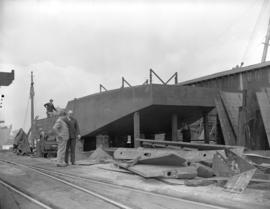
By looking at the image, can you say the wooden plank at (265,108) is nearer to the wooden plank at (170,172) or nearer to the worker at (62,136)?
the wooden plank at (170,172)

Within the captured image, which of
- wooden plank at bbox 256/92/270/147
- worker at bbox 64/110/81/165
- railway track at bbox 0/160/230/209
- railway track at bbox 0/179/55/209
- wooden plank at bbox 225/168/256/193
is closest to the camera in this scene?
railway track at bbox 0/160/230/209

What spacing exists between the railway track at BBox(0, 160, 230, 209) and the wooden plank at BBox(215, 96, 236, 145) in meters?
8.63

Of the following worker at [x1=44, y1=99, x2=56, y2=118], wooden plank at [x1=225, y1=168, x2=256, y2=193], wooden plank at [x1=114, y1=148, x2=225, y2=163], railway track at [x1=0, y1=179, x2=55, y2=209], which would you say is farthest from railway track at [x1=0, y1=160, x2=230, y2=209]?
worker at [x1=44, y1=99, x2=56, y2=118]

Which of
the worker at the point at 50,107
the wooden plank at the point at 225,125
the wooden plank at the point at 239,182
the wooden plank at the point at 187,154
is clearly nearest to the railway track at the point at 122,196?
the wooden plank at the point at 239,182

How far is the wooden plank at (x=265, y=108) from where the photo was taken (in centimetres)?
1492

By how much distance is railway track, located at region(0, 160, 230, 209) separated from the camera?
6.90 metres

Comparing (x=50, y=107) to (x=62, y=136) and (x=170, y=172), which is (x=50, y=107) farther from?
(x=170, y=172)

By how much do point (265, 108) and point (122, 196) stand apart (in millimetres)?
9438

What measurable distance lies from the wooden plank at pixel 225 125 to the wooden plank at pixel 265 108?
2.35 meters

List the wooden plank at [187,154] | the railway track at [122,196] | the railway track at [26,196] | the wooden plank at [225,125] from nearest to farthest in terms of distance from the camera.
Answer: the railway track at [122,196] → the railway track at [26,196] → the wooden plank at [187,154] → the wooden plank at [225,125]

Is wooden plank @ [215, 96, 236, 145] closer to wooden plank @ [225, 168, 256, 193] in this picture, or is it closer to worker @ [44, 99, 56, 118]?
wooden plank @ [225, 168, 256, 193]

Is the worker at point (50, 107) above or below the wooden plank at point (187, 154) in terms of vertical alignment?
above

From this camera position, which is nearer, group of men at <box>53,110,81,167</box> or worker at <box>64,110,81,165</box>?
group of men at <box>53,110,81,167</box>

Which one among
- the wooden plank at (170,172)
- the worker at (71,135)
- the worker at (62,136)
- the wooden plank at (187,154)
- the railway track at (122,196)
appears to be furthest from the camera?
the worker at (71,135)
